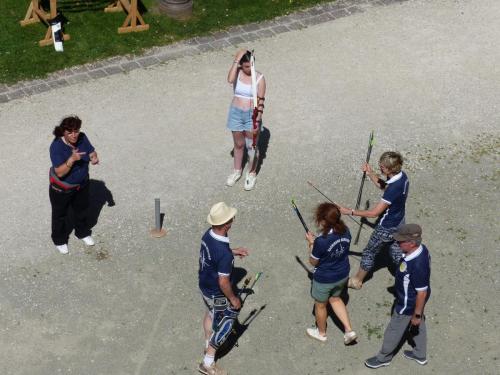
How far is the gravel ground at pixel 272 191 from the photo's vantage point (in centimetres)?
929

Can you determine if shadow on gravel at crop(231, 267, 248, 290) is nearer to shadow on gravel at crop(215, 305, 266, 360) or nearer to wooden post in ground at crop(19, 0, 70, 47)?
shadow on gravel at crop(215, 305, 266, 360)

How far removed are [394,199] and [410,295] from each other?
128 cm

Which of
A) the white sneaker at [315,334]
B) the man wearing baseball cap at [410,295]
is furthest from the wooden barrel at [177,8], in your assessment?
the man wearing baseball cap at [410,295]

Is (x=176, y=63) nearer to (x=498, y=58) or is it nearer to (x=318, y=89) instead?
(x=318, y=89)

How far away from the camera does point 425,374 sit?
909 cm

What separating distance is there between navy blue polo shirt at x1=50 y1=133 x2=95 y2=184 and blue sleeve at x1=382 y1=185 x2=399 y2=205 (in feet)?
11.6

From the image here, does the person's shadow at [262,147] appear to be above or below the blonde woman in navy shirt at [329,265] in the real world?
below

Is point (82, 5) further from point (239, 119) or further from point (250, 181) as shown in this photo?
point (250, 181)

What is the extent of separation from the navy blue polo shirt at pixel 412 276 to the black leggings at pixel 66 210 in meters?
4.04

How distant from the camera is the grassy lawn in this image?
1368 centimetres

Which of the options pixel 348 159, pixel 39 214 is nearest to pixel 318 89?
pixel 348 159

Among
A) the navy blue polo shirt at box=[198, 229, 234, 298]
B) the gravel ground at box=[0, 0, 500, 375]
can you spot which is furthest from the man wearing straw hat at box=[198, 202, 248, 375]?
the gravel ground at box=[0, 0, 500, 375]

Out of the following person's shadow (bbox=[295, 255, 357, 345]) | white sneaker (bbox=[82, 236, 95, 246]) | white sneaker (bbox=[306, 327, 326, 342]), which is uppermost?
white sneaker (bbox=[82, 236, 95, 246])

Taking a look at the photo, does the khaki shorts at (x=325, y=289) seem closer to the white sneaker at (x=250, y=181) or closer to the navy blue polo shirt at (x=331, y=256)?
the navy blue polo shirt at (x=331, y=256)
